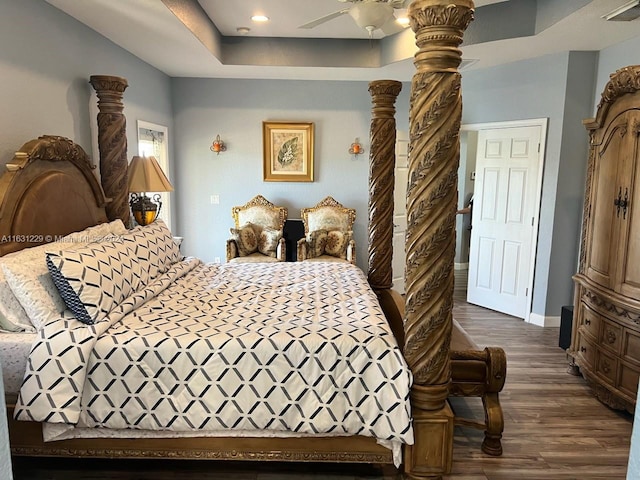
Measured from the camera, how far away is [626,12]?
297 cm

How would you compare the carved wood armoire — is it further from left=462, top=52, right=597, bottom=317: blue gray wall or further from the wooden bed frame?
left=462, top=52, right=597, bottom=317: blue gray wall

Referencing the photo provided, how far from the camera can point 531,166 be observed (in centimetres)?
482

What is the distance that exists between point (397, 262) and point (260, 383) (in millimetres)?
4018

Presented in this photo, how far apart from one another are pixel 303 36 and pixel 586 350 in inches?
153

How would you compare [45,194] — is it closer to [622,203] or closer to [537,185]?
[622,203]

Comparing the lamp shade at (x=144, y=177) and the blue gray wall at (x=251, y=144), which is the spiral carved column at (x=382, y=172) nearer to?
the lamp shade at (x=144, y=177)

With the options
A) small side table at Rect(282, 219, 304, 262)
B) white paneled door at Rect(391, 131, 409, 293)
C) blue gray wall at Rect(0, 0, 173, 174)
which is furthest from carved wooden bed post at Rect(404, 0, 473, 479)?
small side table at Rect(282, 219, 304, 262)

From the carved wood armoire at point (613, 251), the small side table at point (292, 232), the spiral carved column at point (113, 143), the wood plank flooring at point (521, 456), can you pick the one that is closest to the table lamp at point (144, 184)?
the spiral carved column at point (113, 143)

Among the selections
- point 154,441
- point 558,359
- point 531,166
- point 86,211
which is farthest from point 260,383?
point 531,166

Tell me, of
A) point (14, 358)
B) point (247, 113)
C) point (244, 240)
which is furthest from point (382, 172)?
point (247, 113)

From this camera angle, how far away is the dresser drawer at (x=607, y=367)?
3070mm

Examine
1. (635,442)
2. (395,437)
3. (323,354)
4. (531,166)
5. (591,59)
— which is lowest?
(395,437)

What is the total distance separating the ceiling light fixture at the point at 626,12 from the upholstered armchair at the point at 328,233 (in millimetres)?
3177

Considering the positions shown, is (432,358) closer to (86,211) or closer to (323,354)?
(323,354)
